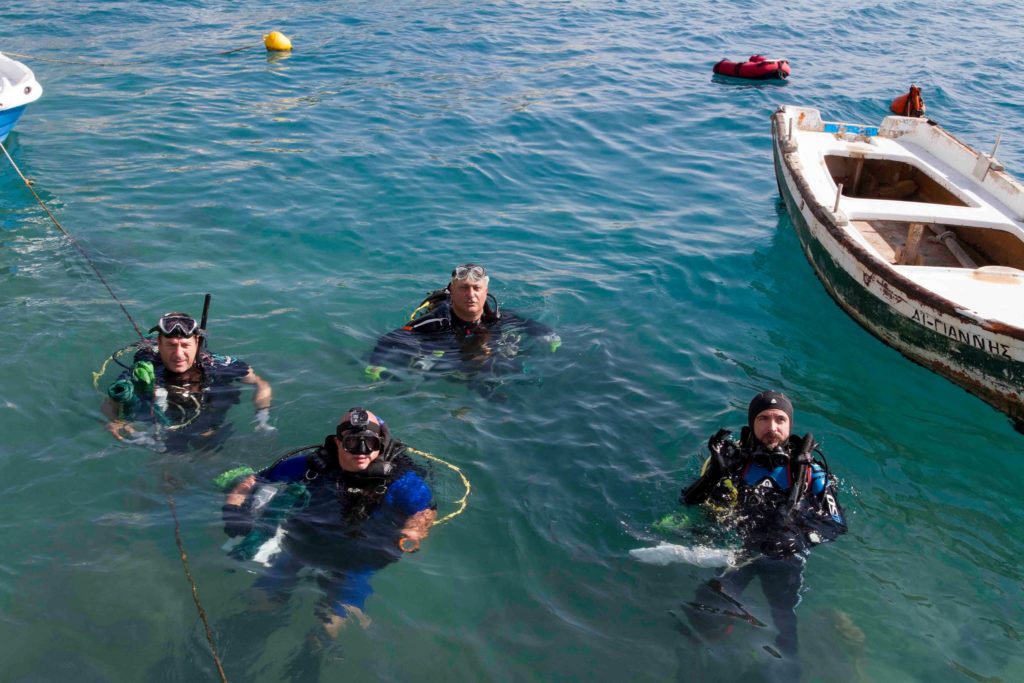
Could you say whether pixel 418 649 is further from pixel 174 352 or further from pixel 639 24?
pixel 639 24

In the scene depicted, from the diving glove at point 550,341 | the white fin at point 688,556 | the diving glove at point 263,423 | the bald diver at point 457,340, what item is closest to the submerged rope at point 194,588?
the diving glove at point 263,423

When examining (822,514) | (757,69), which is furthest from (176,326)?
(757,69)

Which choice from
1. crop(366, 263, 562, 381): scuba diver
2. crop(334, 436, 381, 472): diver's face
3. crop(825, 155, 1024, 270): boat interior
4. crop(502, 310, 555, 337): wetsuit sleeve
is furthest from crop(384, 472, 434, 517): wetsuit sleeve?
crop(825, 155, 1024, 270): boat interior

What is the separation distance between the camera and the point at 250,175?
13320 mm

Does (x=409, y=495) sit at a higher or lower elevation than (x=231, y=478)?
higher

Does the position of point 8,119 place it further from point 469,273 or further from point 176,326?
point 469,273

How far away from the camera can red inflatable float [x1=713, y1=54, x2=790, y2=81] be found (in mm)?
19812

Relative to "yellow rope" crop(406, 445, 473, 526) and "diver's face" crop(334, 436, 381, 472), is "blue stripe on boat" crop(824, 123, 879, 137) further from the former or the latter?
"diver's face" crop(334, 436, 381, 472)

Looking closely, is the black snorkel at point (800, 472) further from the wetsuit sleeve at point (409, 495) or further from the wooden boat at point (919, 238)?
the wooden boat at point (919, 238)

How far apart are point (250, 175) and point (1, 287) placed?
15.2ft

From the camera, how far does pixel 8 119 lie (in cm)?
1306

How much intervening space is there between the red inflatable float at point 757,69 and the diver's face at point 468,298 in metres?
14.1

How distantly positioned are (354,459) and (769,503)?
119 inches

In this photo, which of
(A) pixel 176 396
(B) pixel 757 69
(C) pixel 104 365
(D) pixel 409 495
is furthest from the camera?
(B) pixel 757 69
